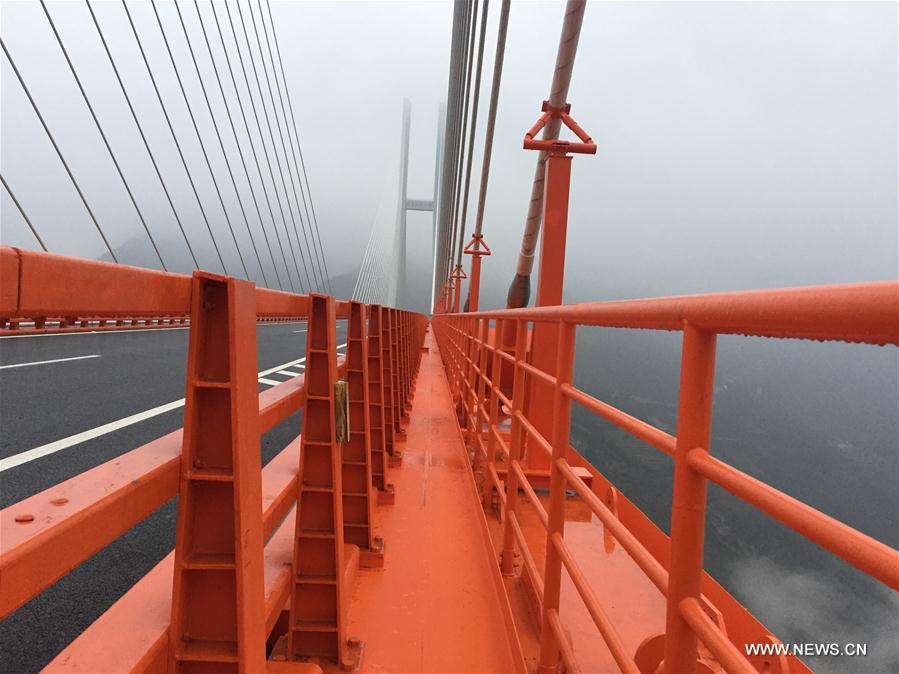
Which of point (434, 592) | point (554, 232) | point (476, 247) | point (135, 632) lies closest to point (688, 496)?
point (135, 632)

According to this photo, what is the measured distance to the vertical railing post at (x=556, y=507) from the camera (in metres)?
1.50

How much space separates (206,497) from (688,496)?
98 centimetres

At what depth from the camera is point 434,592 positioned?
2.33 meters

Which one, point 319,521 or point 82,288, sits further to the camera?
point 319,521

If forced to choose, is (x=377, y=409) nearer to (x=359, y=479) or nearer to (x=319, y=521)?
(x=359, y=479)

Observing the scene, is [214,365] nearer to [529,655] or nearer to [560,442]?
[560,442]

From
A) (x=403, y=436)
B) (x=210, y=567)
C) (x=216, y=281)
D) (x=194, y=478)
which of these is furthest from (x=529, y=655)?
(x=403, y=436)

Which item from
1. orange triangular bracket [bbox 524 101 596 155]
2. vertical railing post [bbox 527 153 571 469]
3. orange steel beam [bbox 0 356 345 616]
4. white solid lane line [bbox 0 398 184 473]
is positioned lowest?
white solid lane line [bbox 0 398 184 473]

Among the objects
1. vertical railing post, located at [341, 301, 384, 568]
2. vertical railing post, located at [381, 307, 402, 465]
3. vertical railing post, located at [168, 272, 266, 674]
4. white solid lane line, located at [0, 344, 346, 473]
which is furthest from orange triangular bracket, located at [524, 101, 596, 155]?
white solid lane line, located at [0, 344, 346, 473]

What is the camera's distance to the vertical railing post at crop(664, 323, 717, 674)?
2.67 feet

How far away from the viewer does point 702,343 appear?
815 mm

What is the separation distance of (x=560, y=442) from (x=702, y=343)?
792 mm

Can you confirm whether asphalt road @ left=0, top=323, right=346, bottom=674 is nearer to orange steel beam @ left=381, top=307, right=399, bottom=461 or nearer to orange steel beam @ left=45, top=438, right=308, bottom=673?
orange steel beam @ left=381, top=307, right=399, bottom=461

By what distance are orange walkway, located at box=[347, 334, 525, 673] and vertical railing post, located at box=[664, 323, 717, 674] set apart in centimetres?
112
